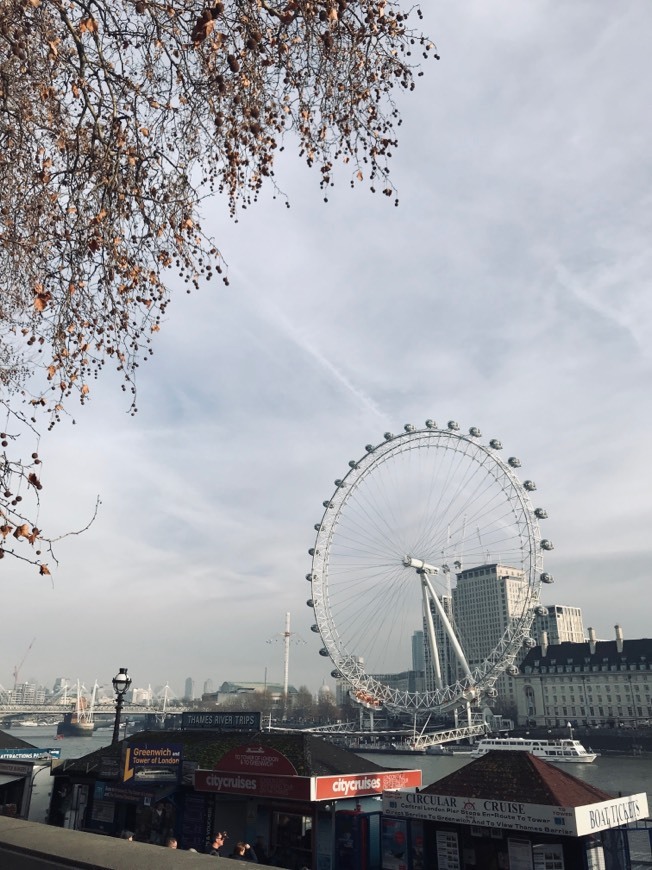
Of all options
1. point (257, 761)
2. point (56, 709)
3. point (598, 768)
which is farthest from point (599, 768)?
point (56, 709)

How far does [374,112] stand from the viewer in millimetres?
7695

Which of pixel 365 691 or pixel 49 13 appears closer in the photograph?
pixel 49 13

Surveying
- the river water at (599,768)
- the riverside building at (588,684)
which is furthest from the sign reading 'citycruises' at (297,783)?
the riverside building at (588,684)

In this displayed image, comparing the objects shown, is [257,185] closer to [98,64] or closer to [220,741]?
[98,64]

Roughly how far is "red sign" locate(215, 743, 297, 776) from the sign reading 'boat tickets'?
2.33 m

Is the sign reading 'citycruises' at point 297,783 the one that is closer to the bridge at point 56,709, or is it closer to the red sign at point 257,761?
the red sign at point 257,761

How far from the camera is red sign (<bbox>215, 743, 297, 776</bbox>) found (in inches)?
616

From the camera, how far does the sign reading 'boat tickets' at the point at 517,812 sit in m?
12.4

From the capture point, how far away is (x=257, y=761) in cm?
1614

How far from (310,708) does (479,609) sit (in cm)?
5059

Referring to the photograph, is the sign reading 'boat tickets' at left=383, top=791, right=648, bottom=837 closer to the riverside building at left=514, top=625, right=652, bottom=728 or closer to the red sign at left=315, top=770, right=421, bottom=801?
the red sign at left=315, top=770, right=421, bottom=801

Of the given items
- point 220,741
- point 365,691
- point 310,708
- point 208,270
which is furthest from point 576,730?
point 208,270

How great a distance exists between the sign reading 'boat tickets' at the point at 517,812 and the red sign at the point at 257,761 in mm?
2327

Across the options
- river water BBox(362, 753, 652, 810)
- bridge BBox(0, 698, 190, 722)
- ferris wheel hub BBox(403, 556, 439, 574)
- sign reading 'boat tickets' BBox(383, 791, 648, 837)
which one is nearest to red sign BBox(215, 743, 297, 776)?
sign reading 'boat tickets' BBox(383, 791, 648, 837)
